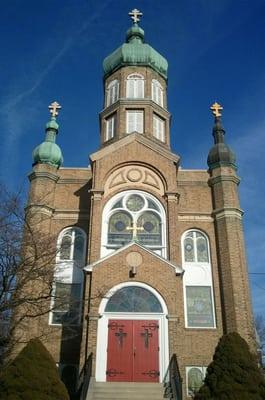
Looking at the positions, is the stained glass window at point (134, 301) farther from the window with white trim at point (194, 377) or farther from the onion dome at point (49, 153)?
the onion dome at point (49, 153)

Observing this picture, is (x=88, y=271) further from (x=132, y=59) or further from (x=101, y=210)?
(x=132, y=59)

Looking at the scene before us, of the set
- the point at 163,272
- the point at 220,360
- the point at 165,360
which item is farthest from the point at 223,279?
the point at 220,360

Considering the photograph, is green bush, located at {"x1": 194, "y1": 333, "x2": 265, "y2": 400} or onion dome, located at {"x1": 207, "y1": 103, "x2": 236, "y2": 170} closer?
green bush, located at {"x1": 194, "y1": 333, "x2": 265, "y2": 400}

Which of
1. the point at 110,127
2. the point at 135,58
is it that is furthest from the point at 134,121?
the point at 135,58

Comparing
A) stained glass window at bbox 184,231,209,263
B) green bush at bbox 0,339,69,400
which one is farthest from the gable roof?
green bush at bbox 0,339,69,400

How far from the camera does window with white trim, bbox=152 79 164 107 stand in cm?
2820

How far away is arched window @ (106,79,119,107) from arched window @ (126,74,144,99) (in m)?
0.74

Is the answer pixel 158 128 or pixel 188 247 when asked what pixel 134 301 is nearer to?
pixel 188 247

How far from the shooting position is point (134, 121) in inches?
1051

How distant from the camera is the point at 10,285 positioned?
13891 mm

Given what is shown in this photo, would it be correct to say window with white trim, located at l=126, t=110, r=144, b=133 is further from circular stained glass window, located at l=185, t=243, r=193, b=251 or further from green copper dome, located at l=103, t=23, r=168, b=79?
circular stained glass window, located at l=185, t=243, r=193, b=251

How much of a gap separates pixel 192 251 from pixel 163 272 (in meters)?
3.70

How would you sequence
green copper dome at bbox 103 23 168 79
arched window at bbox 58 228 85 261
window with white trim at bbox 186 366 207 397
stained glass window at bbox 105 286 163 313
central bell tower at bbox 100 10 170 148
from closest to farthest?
stained glass window at bbox 105 286 163 313, window with white trim at bbox 186 366 207 397, arched window at bbox 58 228 85 261, central bell tower at bbox 100 10 170 148, green copper dome at bbox 103 23 168 79

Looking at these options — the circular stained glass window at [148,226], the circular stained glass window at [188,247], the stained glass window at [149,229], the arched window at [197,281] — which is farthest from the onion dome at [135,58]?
the circular stained glass window at [188,247]
